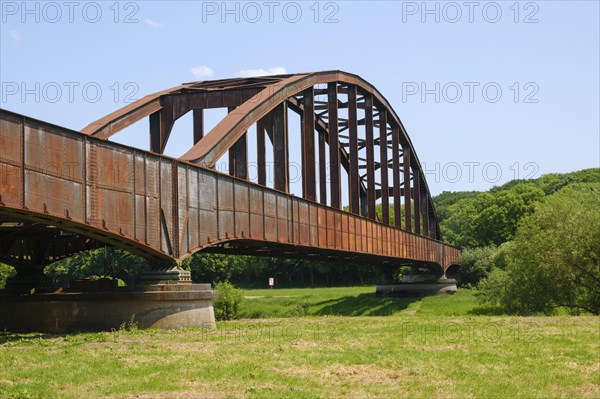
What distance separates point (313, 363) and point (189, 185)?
13880 millimetres

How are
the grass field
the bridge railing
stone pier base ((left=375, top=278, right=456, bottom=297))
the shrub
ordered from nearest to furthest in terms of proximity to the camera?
the grass field
the bridge railing
the shrub
stone pier base ((left=375, top=278, right=456, bottom=297))

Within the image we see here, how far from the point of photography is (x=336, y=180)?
49.6 metres

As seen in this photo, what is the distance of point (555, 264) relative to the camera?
45.9 metres

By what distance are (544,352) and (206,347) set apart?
8053 millimetres

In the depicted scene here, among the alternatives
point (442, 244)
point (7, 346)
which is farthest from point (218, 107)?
point (442, 244)

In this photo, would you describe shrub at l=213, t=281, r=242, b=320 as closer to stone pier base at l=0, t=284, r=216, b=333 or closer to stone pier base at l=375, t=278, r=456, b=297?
stone pier base at l=375, t=278, r=456, b=297

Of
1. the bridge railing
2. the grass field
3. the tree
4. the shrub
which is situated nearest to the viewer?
the grass field

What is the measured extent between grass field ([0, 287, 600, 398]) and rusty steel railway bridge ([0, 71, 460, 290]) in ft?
12.6

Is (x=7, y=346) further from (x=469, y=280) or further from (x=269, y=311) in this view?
(x=469, y=280)

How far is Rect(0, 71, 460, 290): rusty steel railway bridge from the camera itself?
22547 mm

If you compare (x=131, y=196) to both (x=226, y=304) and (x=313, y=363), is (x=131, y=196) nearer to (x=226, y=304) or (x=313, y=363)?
(x=313, y=363)

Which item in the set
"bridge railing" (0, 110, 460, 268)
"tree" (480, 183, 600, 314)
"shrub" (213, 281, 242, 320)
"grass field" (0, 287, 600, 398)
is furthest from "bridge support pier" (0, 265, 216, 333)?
"shrub" (213, 281, 242, 320)

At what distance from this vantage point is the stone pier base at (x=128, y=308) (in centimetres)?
2653

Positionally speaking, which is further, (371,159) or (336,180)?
Answer: (371,159)
